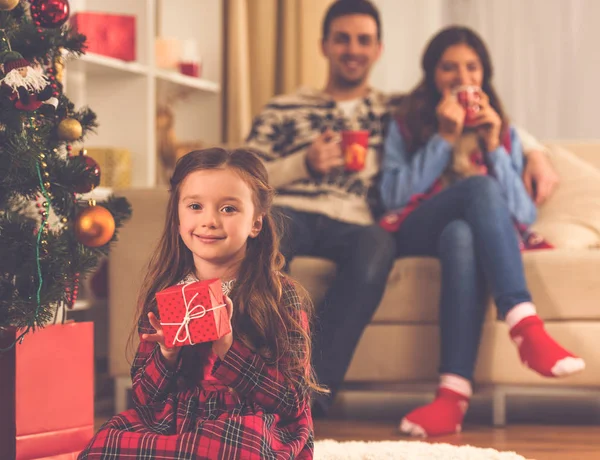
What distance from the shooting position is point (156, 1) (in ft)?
12.0

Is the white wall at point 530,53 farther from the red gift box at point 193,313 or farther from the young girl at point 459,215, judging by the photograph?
the red gift box at point 193,313

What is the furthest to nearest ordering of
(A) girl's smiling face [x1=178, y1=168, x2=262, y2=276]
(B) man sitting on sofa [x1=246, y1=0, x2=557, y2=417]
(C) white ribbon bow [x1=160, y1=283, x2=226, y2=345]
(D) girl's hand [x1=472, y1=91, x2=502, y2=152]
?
(D) girl's hand [x1=472, y1=91, x2=502, y2=152], (B) man sitting on sofa [x1=246, y1=0, x2=557, y2=417], (A) girl's smiling face [x1=178, y1=168, x2=262, y2=276], (C) white ribbon bow [x1=160, y1=283, x2=226, y2=345]

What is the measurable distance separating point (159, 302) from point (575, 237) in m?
1.64

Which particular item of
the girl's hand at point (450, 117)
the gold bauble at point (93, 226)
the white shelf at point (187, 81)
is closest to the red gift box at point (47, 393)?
the gold bauble at point (93, 226)

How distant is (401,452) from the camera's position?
174 cm

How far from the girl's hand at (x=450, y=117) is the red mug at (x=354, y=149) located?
0.27 m

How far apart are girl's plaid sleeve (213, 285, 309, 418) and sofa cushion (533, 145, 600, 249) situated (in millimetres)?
1406

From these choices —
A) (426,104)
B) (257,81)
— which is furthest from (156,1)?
(426,104)

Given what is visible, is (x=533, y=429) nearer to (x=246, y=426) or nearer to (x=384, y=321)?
(x=384, y=321)

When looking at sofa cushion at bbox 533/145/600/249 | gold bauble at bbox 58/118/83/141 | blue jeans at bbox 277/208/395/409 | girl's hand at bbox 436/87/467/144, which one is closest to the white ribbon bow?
gold bauble at bbox 58/118/83/141

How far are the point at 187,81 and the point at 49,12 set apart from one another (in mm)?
1886

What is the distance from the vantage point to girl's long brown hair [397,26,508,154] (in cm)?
262

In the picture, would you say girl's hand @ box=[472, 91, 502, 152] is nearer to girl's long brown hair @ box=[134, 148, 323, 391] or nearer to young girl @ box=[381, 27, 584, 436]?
young girl @ box=[381, 27, 584, 436]

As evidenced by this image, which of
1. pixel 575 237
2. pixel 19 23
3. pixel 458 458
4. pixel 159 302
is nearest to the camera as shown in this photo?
pixel 159 302
